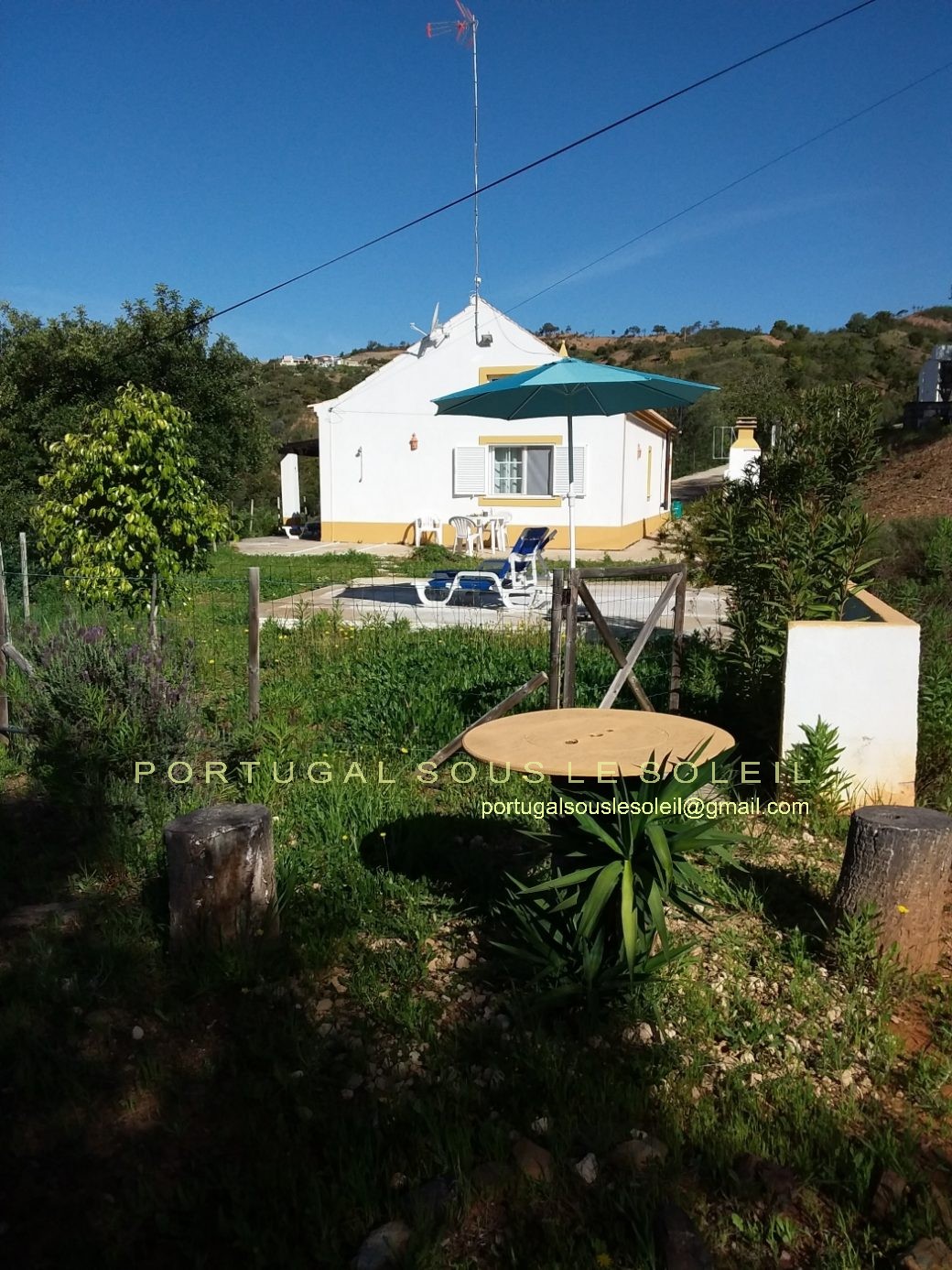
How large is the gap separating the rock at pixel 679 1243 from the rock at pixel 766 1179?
233 mm

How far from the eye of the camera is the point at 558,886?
10.3ft

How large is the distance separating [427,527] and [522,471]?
7.40 feet

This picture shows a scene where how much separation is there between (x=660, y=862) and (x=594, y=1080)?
651 mm

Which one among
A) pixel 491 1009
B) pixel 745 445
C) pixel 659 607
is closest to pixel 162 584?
pixel 659 607

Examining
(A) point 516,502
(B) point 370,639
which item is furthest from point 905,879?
(A) point 516,502

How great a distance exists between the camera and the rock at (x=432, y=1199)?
2225 mm

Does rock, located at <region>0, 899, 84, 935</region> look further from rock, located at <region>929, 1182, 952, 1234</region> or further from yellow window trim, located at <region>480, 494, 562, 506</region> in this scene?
yellow window trim, located at <region>480, 494, 562, 506</region>

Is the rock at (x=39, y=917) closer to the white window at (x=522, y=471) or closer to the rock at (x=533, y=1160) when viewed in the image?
the rock at (x=533, y=1160)

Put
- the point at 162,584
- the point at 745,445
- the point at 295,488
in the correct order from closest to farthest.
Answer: the point at 162,584
the point at 745,445
the point at 295,488

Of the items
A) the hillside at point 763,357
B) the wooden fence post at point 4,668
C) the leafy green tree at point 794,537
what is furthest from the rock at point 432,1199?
the hillside at point 763,357

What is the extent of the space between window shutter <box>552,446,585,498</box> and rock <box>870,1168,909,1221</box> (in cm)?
1710

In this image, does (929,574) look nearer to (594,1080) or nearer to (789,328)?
(594,1080)

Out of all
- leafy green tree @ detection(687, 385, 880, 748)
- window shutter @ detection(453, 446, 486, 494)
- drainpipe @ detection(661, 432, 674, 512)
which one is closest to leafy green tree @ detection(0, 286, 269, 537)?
window shutter @ detection(453, 446, 486, 494)

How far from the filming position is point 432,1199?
229cm
